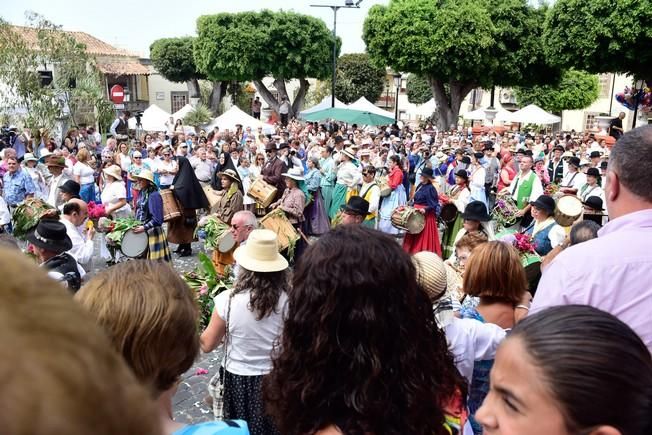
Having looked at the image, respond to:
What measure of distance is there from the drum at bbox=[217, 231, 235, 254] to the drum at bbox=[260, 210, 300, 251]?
38.2 inches

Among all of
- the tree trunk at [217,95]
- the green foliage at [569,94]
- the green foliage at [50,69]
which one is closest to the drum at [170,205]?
the green foliage at [50,69]

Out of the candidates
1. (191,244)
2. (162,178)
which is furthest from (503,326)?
(162,178)

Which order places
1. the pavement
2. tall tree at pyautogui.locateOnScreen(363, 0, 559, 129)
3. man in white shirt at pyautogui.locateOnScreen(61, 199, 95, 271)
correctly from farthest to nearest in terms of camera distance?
tall tree at pyautogui.locateOnScreen(363, 0, 559, 129) → man in white shirt at pyautogui.locateOnScreen(61, 199, 95, 271) → the pavement

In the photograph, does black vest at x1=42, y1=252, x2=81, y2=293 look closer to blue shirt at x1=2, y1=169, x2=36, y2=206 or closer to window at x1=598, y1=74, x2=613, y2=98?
blue shirt at x1=2, y1=169, x2=36, y2=206

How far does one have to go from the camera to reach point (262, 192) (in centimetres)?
957

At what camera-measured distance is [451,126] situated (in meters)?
32.6

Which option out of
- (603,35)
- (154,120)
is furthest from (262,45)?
(603,35)

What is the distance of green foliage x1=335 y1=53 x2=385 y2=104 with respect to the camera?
182 feet

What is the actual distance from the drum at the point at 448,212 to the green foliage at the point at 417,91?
51.1m

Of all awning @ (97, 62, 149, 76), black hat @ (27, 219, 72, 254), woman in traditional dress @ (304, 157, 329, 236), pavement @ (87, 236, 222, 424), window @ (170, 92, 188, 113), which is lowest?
pavement @ (87, 236, 222, 424)

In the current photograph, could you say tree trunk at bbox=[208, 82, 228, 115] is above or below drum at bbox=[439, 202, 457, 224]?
above

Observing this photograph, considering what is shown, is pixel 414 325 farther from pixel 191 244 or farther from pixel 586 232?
pixel 191 244

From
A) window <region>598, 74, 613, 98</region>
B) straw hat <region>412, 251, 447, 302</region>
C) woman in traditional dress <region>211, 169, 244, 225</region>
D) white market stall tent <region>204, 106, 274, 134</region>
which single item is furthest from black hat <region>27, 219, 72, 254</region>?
window <region>598, 74, 613, 98</region>

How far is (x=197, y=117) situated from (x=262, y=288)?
2714 cm
